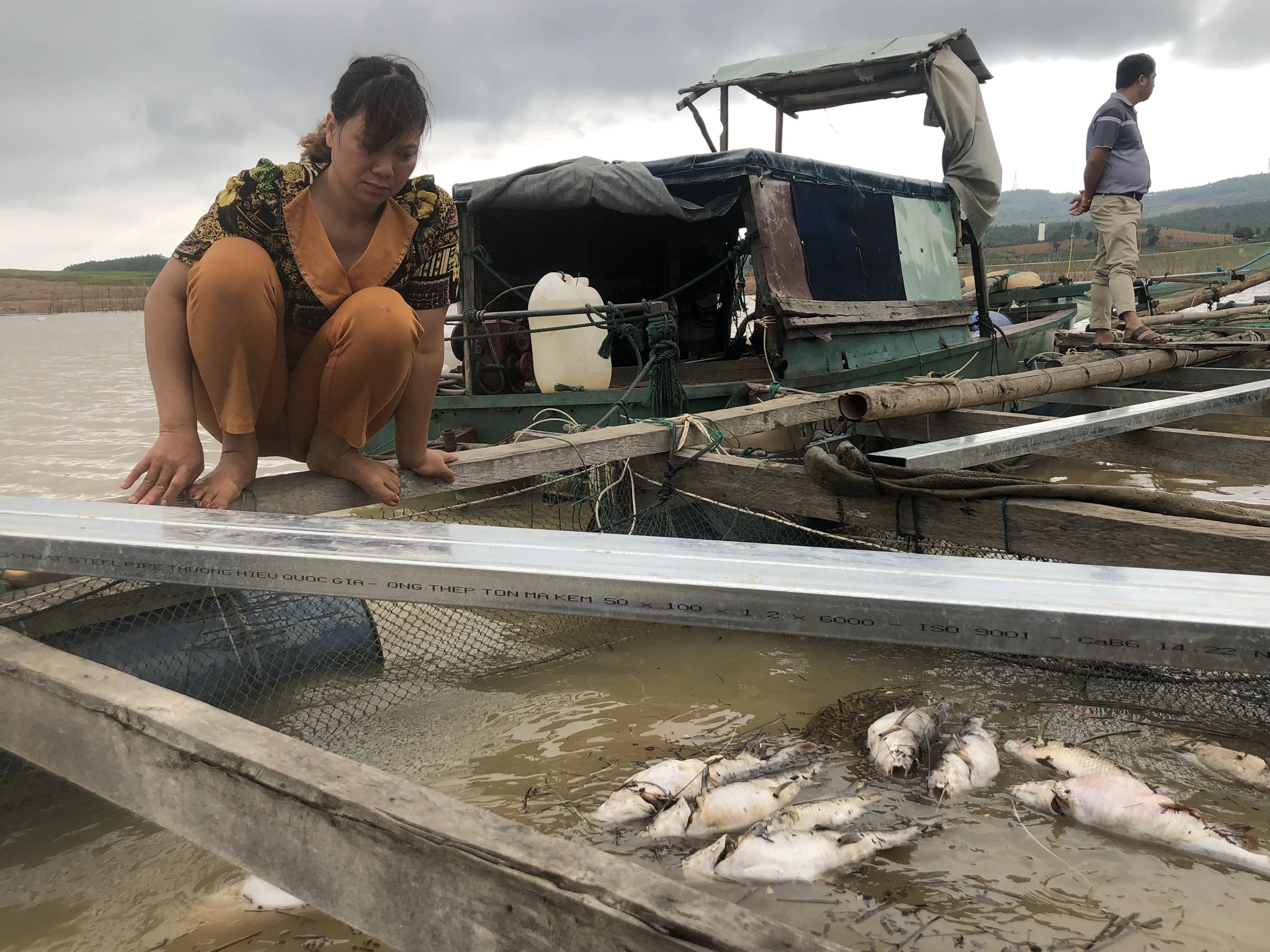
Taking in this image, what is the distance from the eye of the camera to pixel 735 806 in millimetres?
1996

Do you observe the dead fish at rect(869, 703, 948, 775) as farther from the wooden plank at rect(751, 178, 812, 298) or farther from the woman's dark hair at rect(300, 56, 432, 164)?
the wooden plank at rect(751, 178, 812, 298)

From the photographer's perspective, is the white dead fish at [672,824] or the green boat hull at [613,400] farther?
the green boat hull at [613,400]

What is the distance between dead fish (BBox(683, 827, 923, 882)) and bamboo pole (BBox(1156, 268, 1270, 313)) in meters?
13.2

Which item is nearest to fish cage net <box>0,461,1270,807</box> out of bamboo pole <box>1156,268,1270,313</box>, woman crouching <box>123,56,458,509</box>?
woman crouching <box>123,56,458,509</box>

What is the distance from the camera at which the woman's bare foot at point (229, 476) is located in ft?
7.98

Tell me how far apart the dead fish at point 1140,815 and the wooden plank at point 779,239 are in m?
4.26

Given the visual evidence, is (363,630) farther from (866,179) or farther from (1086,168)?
(1086,168)

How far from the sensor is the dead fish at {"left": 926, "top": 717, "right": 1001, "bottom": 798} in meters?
2.10

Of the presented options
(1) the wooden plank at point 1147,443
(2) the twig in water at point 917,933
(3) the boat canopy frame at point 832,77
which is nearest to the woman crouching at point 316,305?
(2) the twig in water at point 917,933

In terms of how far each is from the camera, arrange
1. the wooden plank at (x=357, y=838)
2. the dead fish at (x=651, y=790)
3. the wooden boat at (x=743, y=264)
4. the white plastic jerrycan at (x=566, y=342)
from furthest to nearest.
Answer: the white plastic jerrycan at (x=566, y=342)
the wooden boat at (x=743, y=264)
the dead fish at (x=651, y=790)
the wooden plank at (x=357, y=838)

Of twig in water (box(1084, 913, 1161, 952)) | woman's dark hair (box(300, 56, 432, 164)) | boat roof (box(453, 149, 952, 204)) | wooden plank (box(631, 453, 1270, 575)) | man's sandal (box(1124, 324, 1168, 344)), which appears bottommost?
twig in water (box(1084, 913, 1161, 952))

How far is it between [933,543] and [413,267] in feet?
6.99

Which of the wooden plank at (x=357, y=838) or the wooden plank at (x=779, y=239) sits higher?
the wooden plank at (x=779, y=239)

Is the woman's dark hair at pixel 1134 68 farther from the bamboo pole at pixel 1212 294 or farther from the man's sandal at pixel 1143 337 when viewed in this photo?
the bamboo pole at pixel 1212 294
